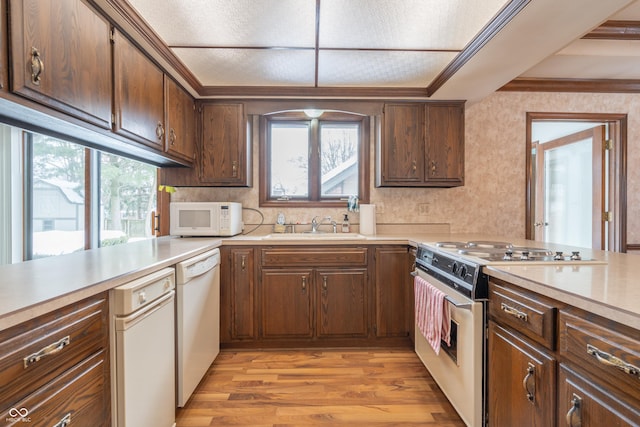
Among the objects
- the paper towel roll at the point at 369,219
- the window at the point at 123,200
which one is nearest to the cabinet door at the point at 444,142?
the paper towel roll at the point at 369,219

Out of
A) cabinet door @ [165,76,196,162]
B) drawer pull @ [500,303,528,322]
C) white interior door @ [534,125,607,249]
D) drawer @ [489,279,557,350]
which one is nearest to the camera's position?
drawer @ [489,279,557,350]

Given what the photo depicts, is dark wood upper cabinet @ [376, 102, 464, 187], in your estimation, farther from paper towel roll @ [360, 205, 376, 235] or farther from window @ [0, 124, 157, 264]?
window @ [0, 124, 157, 264]

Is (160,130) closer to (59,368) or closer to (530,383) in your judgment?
(59,368)

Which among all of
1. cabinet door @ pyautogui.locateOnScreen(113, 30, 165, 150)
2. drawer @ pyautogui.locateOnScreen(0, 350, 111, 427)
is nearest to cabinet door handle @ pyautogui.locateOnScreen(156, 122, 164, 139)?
cabinet door @ pyautogui.locateOnScreen(113, 30, 165, 150)

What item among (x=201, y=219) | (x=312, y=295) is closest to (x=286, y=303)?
(x=312, y=295)

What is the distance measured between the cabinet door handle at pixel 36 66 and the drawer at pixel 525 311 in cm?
194

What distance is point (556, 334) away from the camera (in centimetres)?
100

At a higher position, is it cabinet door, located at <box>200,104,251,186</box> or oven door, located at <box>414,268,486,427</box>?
cabinet door, located at <box>200,104,251,186</box>

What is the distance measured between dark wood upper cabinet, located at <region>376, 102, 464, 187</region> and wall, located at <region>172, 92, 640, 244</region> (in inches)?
12.9

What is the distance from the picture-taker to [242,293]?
2451 mm

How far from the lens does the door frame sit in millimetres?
2977

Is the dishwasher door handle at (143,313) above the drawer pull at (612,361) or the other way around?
the other way around

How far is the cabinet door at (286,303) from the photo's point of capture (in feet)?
8.09

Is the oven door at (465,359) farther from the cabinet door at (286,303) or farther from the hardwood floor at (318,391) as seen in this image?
the cabinet door at (286,303)
